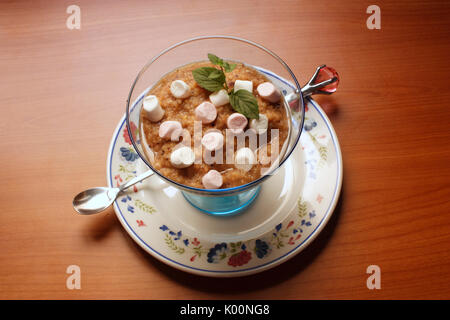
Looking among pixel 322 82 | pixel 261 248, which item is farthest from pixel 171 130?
pixel 322 82

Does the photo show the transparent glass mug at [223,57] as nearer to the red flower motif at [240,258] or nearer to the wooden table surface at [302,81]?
the red flower motif at [240,258]

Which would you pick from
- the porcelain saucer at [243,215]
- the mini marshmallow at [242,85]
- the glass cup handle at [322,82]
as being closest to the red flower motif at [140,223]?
the porcelain saucer at [243,215]

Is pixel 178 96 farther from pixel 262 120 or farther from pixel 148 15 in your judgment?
pixel 148 15

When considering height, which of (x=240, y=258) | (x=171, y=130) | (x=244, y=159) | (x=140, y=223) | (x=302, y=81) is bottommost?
(x=240, y=258)

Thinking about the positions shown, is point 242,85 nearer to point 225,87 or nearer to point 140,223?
point 225,87

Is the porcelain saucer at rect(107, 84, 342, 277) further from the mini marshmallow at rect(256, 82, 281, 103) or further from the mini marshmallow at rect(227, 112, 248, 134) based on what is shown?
the mini marshmallow at rect(227, 112, 248, 134)

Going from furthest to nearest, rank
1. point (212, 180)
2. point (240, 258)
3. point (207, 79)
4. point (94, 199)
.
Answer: point (94, 199) < point (240, 258) < point (207, 79) < point (212, 180)

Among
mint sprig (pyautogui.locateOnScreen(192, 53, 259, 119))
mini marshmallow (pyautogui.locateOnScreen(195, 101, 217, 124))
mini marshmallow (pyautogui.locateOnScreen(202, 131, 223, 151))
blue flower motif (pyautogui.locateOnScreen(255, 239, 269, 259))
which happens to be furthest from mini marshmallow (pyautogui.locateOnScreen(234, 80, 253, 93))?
blue flower motif (pyautogui.locateOnScreen(255, 239, 269, 259))
